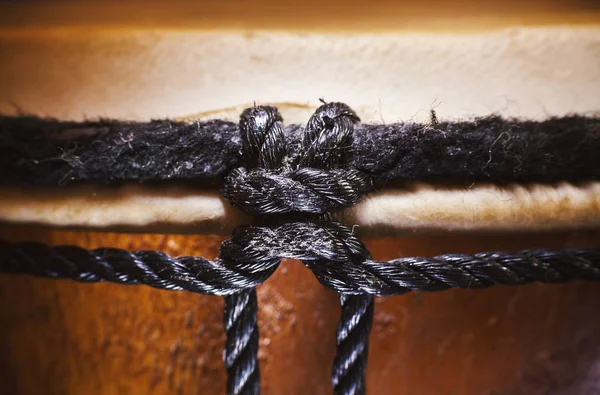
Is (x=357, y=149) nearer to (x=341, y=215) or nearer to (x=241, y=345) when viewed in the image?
(x=341, y=215)

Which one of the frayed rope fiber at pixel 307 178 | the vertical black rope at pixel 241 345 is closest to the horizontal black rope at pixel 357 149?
the frayed rope fiber at pixel 307 178

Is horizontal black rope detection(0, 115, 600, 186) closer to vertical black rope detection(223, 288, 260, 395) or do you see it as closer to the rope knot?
the rope knot

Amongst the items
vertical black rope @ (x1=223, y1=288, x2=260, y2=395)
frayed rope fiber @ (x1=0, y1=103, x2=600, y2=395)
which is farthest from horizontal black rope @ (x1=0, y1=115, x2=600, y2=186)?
vertical black rope @ (x1=223, y1=288, x2=260, y2=395)

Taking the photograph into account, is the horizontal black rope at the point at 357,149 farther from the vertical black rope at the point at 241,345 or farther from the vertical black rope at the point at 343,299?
the vertical black rope at the point at 241,345

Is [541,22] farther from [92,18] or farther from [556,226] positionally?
[92,18]

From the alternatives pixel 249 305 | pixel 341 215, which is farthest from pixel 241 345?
pixel 341 215

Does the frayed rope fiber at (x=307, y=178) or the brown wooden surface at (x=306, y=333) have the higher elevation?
the frayed rope fiber at (x=307, y=178)
